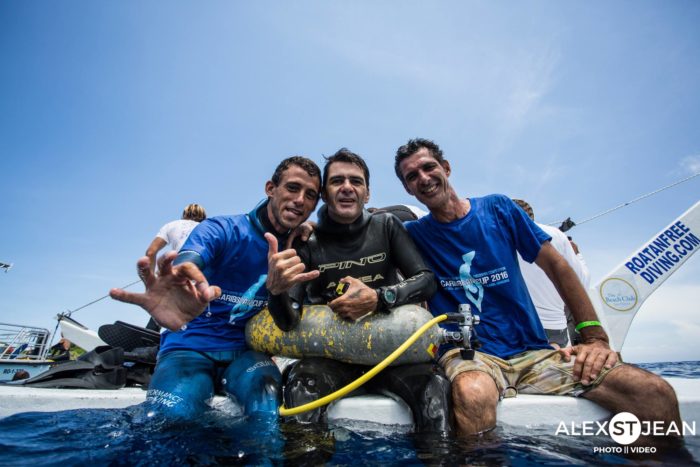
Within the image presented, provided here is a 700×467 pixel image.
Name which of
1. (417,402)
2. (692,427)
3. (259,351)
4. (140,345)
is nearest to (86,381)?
(140,345)

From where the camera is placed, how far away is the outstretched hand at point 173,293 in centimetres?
176

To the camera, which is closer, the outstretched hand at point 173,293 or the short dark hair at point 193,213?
the outstretched hand at point 173,293

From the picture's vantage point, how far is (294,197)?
267cm

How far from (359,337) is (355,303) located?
0.68 feet

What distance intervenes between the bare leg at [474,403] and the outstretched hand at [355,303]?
68 cm

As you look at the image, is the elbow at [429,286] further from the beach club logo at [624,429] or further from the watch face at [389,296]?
the beach club logo at [624,429]

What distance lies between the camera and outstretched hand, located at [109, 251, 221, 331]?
5.77 feet

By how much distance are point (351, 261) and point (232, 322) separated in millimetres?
1077

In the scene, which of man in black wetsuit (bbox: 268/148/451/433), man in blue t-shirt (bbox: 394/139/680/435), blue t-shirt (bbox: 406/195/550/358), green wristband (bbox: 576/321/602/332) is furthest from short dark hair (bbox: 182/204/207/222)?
green wristband (bbox: 576/321/602/332)

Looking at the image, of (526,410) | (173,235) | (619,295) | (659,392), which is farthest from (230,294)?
(619,295)

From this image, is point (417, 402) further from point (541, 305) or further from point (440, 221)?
point (541, 305)

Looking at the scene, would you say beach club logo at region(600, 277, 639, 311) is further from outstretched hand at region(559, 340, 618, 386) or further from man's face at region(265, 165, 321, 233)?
man's face at region(265, 165, 321, 233)

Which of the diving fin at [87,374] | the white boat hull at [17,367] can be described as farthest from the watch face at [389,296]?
the white boat hull at [17,367]

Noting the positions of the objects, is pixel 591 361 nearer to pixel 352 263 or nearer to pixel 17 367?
pixel 352 263
